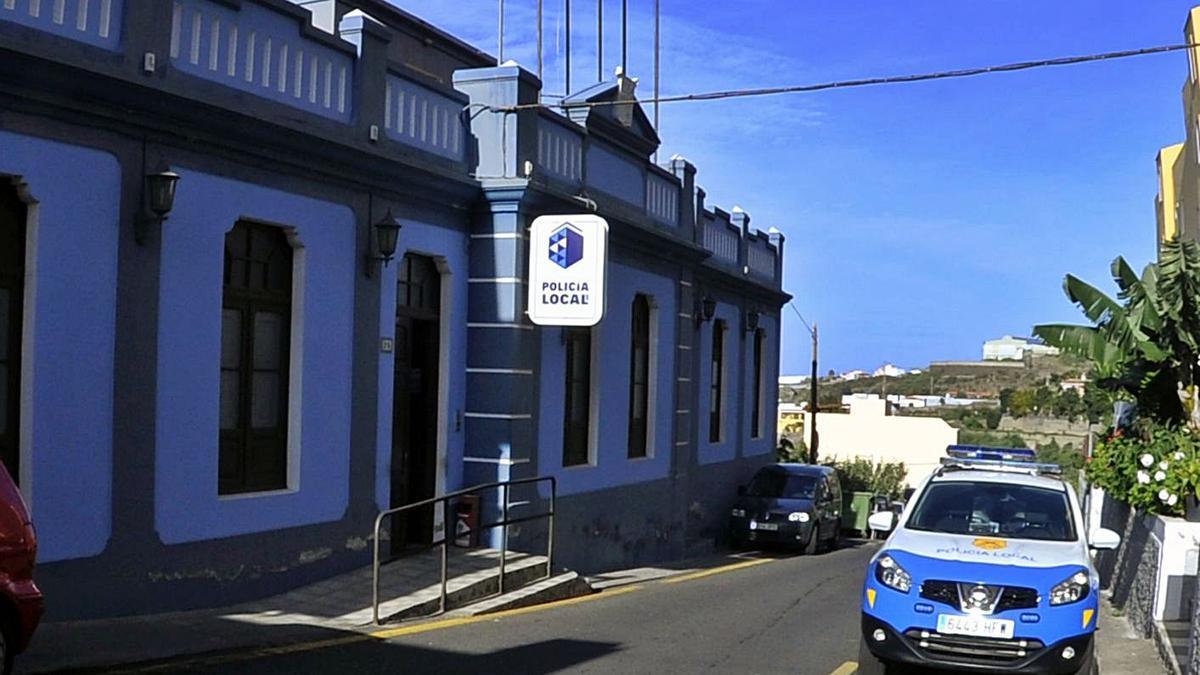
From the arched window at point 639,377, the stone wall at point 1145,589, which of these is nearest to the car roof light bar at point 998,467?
the stone wall at point 1145,589

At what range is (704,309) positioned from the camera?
23.8 m

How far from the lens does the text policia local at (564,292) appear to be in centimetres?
1540

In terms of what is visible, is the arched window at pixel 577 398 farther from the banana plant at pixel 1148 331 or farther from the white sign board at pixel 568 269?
the banana plant at pixel 1148 331

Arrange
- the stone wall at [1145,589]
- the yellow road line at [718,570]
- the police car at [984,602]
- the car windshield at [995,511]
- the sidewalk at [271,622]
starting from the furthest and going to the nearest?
the yellow road line at [718,570] → the stone wall at [1145,589] → the car windshield at [995,511] → the police car at [984,602] → the sidewalk at [271,622]

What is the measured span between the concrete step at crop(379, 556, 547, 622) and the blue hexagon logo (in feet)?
11.7

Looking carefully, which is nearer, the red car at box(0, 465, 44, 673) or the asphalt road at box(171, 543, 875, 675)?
the red car at box(0, 465, 44, 673)

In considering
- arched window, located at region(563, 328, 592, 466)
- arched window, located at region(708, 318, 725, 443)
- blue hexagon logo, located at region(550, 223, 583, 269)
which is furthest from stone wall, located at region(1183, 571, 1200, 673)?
arched window, located at region(708, 318, 725, 443)

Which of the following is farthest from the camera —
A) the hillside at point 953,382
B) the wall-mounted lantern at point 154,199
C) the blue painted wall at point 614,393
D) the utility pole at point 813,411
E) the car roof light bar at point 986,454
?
the hillside at point 953,382

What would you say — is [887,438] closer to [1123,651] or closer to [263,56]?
[1123,651]

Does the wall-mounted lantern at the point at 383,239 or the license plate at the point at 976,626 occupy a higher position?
the wall-mounted lantern at the point at 383,239

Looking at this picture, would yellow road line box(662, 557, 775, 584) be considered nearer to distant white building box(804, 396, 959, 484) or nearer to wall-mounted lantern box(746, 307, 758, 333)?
wall-mounted lantern box(746, 307, 758, 333)

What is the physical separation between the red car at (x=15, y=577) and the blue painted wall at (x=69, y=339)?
105 inches

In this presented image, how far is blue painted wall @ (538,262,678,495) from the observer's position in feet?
55.4

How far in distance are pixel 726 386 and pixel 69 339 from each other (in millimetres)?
17846
